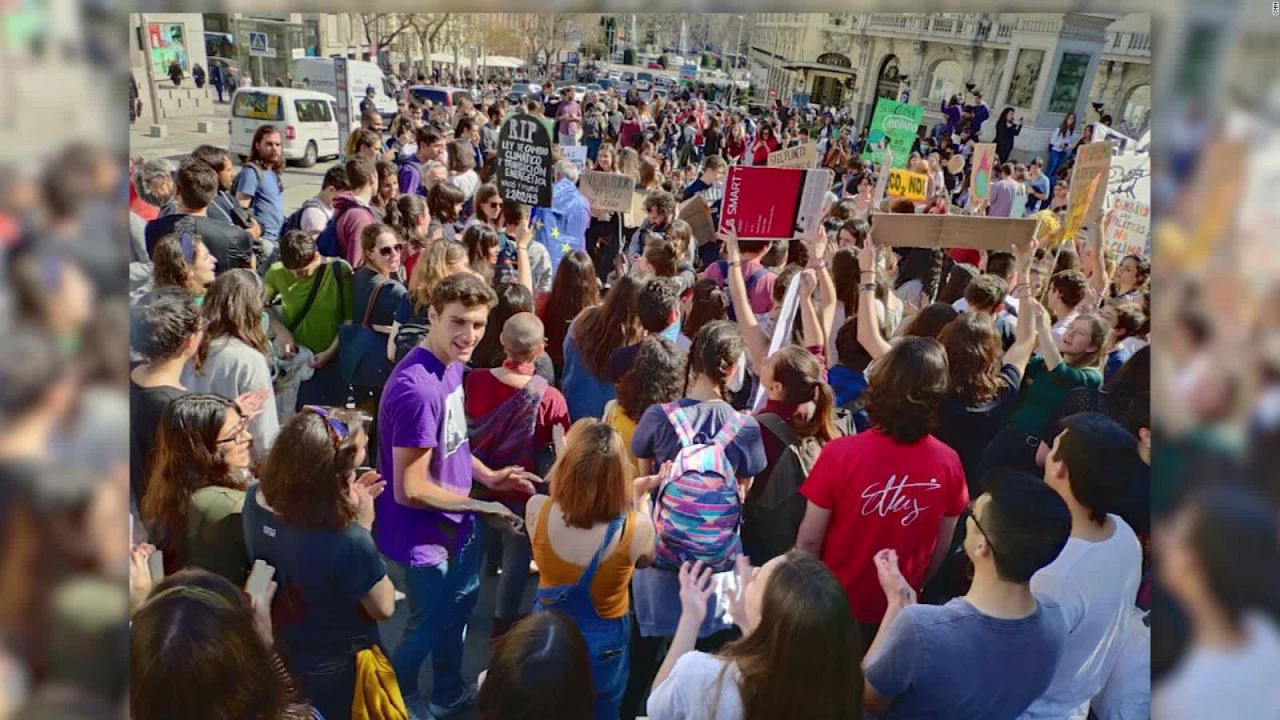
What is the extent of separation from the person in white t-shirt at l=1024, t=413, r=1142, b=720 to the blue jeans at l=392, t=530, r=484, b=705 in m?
1.97

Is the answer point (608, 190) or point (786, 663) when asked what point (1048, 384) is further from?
point (608, 190)

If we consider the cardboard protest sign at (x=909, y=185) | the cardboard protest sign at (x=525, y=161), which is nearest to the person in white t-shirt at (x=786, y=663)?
the cardboard protest sign at (x=525, y=161)

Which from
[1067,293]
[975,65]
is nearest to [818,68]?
[975,65]

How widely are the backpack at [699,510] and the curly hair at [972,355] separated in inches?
51.4

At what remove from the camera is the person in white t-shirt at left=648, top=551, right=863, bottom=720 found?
1787 millimetres

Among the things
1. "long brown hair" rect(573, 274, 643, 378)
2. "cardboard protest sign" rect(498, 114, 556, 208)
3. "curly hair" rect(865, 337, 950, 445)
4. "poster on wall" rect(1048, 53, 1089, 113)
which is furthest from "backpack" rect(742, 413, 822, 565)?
"poster on wall" rect(1048, 53, 1089, 113)

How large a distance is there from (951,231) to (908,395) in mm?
2338

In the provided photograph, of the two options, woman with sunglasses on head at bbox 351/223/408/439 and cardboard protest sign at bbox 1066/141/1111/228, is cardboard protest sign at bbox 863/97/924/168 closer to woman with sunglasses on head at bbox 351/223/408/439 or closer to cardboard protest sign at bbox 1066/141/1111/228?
cardboard protest sign at bbox 1066/141/1111/228

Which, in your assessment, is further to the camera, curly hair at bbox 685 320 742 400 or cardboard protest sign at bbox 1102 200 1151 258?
cardboard protest sign at bbox 1102 200 1151 258

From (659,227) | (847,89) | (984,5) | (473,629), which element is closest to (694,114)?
(659,227)

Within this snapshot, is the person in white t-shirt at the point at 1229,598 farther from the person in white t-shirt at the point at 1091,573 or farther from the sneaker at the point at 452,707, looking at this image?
the sneaker at the point at 452,707

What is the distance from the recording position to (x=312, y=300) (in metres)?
4.24

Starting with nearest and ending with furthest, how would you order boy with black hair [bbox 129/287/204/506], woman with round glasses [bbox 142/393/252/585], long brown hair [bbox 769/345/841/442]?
woman with round glasses [bbox 142/393/252/585]
boy with black hair [bbox 129/287/204/506]
long brown hair [bbox 769/345/841/442]

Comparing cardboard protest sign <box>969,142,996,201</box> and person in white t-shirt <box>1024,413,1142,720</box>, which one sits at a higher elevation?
cardboard protest sign <box>969,142,996,201</box>
